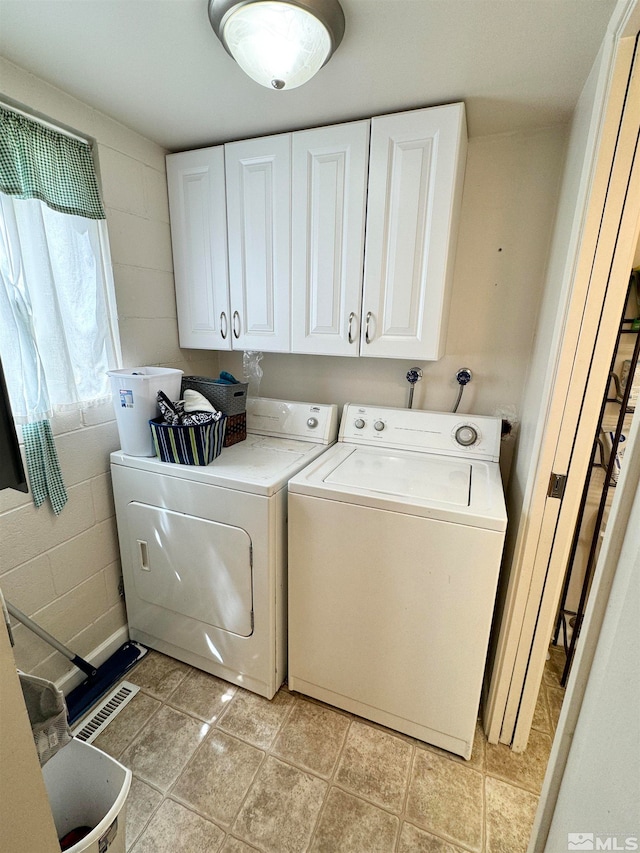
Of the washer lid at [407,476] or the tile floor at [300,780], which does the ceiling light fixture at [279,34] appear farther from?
the tile floor at [300,780]

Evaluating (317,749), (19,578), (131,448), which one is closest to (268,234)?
(131,448)

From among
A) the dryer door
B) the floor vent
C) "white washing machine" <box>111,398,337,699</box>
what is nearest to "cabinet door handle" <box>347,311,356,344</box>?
"white washing machine" <box>111,398,337,699</box>

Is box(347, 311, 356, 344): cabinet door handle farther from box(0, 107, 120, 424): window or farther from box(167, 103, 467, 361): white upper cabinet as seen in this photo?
box(0, 107, 120, 424): window

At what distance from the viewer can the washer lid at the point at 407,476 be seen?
1359 millimetres

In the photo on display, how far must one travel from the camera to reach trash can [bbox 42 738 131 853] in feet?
3.59

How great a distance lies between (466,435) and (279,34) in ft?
4.92

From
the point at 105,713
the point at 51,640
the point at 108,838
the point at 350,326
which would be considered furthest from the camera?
the point at 350,326

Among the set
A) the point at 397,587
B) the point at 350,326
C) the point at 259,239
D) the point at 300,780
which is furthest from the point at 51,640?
the point at 259,239

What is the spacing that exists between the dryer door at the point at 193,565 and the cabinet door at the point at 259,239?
2.88 ft

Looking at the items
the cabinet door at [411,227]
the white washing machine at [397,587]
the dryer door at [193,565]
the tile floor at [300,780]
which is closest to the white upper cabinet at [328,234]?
the cabinet door at [411,227]

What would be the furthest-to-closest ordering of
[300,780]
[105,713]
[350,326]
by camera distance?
1. [350,326]
2. [105,713]
3. [300,780]

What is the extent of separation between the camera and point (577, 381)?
3.72 ft

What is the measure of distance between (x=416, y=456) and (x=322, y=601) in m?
0.74

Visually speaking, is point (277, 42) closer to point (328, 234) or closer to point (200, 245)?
point (328, 234)
